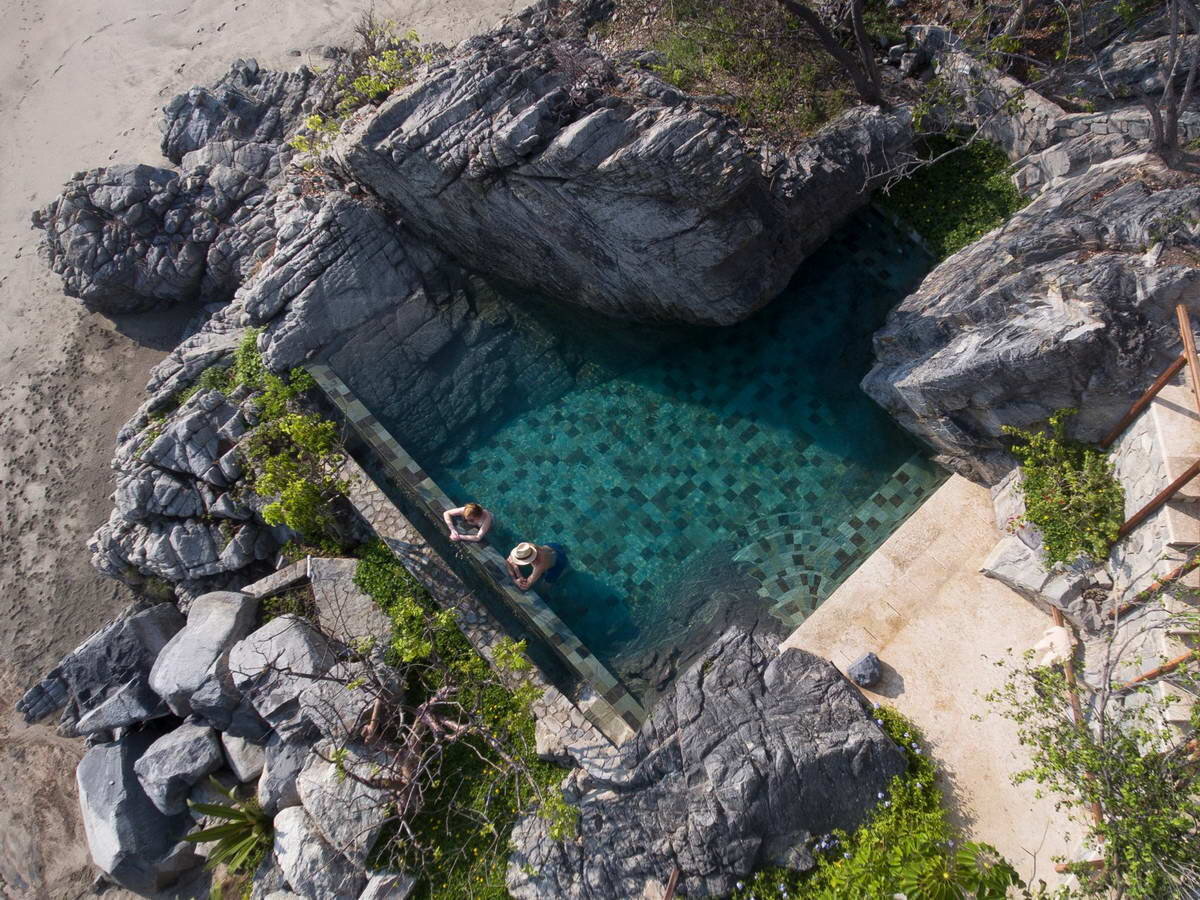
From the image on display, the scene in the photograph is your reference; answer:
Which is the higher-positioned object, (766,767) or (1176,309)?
(1176,309)

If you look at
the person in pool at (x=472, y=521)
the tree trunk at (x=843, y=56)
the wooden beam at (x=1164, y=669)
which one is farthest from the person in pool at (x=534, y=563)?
the tree trunk at (x=843, y=56)

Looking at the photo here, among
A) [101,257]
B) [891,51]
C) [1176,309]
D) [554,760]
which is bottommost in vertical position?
[554,760]

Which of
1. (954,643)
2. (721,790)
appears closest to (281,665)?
(721,790)

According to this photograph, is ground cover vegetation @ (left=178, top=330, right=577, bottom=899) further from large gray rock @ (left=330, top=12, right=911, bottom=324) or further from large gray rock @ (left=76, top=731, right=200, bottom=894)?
large gray rock @ (left=330, top=12, right=911, bottom=324)

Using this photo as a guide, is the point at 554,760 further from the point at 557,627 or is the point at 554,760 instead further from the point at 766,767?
the point at 766,767

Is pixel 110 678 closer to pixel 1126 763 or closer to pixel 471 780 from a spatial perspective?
pixel 471 780

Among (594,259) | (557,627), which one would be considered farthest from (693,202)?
(557,627)

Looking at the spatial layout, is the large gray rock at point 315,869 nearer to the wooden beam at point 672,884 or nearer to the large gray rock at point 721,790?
the large gray rock at point 721,790

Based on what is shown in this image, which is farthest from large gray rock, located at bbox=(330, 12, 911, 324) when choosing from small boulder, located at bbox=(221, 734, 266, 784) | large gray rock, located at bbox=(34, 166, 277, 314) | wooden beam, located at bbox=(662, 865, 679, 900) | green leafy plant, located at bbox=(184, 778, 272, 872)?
green leafy plant, located at bbox=(184, 778, 272, 872)
